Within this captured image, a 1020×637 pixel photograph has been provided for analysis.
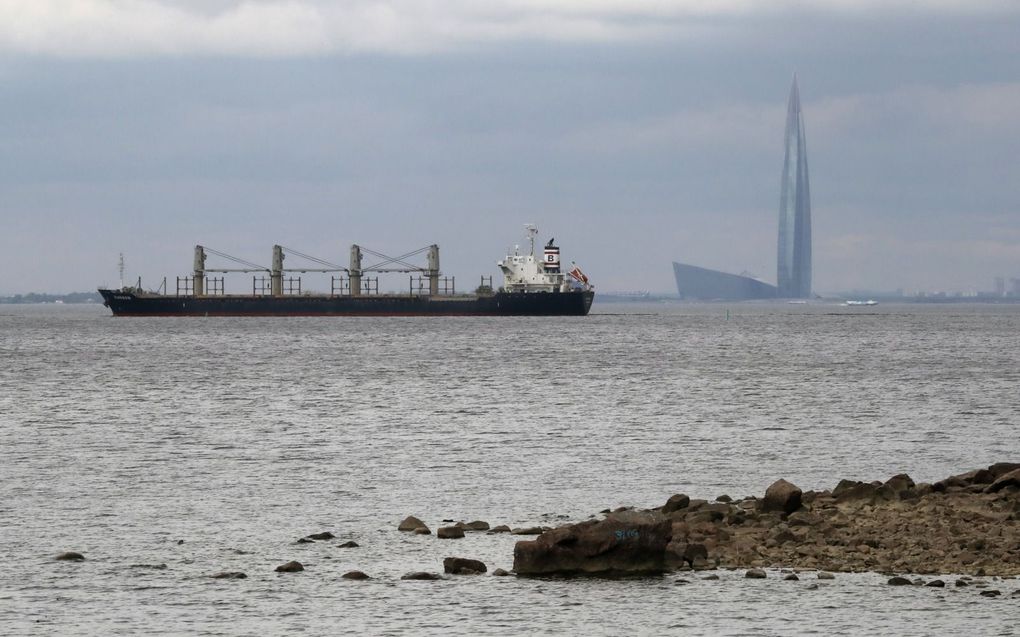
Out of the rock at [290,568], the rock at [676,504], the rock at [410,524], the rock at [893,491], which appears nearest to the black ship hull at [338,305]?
the rock at [410,524]

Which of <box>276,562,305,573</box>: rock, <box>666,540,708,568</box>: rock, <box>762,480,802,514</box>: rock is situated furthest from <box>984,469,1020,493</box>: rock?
<box>276,562,305,573</box>: rock

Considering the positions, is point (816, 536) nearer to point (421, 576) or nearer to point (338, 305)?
point (421, 576)

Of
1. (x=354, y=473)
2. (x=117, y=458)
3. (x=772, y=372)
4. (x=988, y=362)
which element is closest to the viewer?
(x=354, y=473)

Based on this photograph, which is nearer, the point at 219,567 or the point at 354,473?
the point at 219,567

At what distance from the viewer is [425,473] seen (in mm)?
34062

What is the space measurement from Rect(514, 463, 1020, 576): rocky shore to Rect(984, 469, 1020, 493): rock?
0.06 ft

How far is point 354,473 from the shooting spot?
112 feet

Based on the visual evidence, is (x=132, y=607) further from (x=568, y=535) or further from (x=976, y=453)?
(x=976, y=453)

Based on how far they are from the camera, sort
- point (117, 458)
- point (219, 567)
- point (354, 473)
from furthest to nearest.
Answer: point (117, 458), point (354, 473), point (219, 567)

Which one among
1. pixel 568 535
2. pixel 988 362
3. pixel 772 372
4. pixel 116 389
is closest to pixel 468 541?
pixel 568 535

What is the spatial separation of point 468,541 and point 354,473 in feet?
33.8

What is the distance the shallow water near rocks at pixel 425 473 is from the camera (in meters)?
19.2

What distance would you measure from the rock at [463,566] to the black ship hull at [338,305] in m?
160

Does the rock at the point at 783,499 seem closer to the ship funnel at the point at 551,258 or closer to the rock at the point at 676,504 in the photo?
the rock at the point at 676,504
